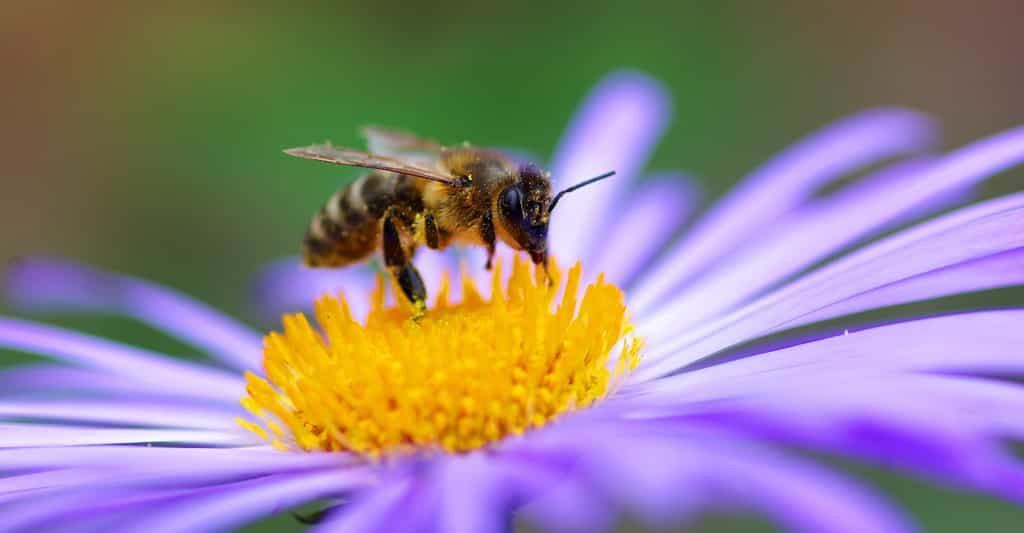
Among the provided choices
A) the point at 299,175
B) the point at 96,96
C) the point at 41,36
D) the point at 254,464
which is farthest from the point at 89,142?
the point at 254,464

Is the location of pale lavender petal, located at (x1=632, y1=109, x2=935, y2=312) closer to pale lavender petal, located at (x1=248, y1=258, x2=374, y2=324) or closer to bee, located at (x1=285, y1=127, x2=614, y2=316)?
bee, located at (x1=285, y1=127, x2=614, y2=316)

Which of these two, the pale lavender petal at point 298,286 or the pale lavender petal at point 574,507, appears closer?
the pale lavender petal at point 574,507

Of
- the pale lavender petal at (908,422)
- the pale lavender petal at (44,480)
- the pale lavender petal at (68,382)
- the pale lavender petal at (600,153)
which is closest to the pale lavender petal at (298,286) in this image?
the pale lavender petal at (600,153)

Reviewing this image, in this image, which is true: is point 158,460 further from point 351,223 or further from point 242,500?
point 351,223

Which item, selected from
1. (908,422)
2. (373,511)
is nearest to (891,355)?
(908,422)

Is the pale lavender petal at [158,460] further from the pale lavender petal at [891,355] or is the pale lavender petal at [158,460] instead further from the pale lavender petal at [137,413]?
the pale lavender petal at [891,355]
